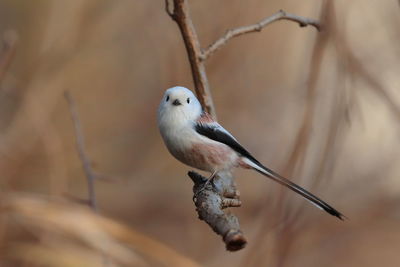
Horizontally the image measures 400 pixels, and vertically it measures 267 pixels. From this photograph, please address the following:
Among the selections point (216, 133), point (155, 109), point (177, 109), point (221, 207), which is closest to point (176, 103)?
point (177, 109)

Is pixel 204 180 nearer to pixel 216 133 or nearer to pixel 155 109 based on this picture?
pixel 216 133

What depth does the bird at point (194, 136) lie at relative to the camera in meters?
1.56

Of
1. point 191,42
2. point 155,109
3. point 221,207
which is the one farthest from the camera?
point 155,109

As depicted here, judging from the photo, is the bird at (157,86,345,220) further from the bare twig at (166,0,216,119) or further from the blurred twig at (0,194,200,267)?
the blurred twig at (0,194,200,267)

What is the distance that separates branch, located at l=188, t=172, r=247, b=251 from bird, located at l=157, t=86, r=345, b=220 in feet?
0.19

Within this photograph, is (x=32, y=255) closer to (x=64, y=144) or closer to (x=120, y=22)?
(x=64, y=144)

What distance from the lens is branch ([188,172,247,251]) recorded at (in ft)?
2.83

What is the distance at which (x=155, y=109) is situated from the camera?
3.36 metres

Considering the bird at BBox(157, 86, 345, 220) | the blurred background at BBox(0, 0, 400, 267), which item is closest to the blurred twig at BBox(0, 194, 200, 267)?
the bird at BBox(157, 86, 345, 220)

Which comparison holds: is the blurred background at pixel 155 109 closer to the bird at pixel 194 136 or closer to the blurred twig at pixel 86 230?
the bird at pixel 194 136

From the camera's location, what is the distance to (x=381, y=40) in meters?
2.47

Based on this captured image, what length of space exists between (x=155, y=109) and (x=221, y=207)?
2233mm

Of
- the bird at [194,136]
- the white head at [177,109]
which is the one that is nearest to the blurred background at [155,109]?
the bird at [194,136]

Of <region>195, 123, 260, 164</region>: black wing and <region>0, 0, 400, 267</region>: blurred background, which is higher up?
<region>0, 0, 400, 267</region>: blurred background
